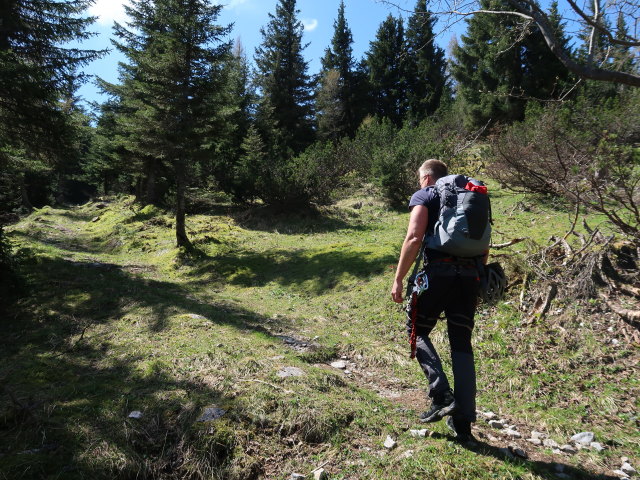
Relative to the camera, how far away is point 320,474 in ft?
8.15

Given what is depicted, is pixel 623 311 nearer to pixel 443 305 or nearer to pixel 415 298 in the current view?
pixel 443 305

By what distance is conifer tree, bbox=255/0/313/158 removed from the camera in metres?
26.9

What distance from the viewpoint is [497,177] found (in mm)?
11844

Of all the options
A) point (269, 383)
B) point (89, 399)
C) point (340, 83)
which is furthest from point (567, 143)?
point (340, 83)

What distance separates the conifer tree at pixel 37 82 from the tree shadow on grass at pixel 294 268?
4.72 metres

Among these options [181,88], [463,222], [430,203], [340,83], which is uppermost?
[340,83]

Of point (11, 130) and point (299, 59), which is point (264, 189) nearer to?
point (11, 130)

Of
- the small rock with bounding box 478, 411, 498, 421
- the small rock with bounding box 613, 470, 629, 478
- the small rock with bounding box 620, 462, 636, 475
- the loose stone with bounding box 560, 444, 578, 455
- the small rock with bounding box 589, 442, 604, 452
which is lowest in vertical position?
the small rock with bounding box 478, 411, 498, 421

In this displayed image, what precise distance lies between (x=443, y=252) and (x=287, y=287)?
20.7 feet

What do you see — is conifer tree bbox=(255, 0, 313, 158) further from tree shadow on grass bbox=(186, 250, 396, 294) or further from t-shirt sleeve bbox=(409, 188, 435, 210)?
t-shirt sleeve bbox=(409, 188, 435, 210)

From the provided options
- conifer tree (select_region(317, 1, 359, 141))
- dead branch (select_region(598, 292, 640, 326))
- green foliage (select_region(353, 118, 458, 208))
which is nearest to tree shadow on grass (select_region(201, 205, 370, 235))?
green foliage (select_region(353, 118, 458, 208))

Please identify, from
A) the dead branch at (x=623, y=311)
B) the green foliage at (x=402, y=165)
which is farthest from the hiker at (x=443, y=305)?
the green foliage at (x=402, y=165)

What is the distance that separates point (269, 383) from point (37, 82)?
8.07m

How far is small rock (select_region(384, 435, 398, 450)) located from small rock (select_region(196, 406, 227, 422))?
1.31 meters
